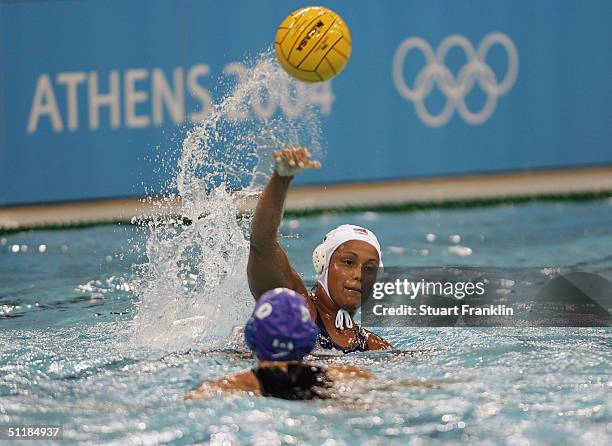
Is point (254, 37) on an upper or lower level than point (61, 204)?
upper

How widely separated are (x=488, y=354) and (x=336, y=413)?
1234 millimetres

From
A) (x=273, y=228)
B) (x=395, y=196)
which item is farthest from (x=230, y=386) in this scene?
(x=395, y=196)

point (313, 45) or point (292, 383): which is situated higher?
point (313, 45)

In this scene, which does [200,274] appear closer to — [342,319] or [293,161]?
[342,319]

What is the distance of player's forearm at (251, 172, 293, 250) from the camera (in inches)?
138

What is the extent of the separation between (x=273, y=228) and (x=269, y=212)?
7 cm

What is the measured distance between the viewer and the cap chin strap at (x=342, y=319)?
3.92 meters

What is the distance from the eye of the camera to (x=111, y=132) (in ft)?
29.1

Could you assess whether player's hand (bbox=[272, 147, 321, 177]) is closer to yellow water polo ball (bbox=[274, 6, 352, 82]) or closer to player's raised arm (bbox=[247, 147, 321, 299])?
player's raised arm (bbox=[247, 147, 321, 299])

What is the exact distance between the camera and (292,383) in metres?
3.01

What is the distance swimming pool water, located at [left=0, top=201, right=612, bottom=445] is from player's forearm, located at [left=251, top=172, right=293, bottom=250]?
0.51 m

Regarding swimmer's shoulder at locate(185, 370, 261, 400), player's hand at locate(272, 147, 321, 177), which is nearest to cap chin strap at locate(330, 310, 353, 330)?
player's hand at locate(272, 147, 321, 177)

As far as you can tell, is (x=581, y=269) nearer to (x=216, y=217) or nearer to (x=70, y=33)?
(x=216, y=217)

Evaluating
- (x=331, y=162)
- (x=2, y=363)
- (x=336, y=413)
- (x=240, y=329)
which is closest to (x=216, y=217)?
(x=240, y=329)
